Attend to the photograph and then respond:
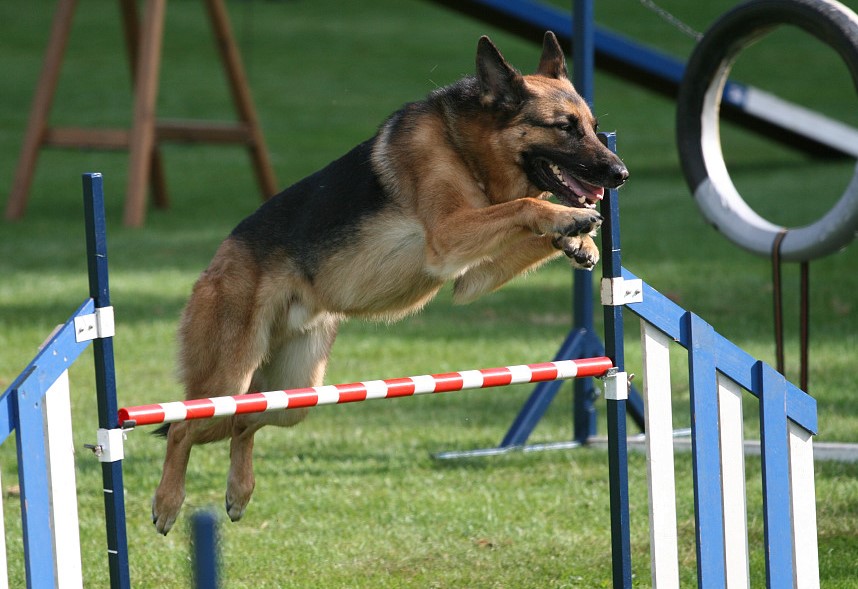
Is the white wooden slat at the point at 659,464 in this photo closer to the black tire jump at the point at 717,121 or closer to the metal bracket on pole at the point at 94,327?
the metal bracket on pole at the point at 94,327

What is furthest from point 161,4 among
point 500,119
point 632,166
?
point 500,119

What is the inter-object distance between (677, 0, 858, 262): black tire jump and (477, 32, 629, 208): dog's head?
1411 millimetres

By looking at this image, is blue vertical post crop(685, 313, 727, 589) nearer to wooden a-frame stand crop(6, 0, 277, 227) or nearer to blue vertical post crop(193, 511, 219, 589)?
blue vertical post crop(193, 511, 219, 589)

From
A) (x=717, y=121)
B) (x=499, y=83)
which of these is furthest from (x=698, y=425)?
(x=717, y=121)

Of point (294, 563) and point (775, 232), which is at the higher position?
point (775, 232)

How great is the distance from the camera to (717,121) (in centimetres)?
597

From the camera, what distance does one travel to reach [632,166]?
17406 mm

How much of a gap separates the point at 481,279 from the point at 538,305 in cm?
539

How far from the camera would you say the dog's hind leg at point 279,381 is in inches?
200

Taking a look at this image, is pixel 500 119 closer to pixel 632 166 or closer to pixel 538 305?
pixel 538 305

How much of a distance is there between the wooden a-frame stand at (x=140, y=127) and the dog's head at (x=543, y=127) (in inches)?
362

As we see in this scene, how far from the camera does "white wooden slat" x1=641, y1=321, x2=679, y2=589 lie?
3.71m

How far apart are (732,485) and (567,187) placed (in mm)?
1217

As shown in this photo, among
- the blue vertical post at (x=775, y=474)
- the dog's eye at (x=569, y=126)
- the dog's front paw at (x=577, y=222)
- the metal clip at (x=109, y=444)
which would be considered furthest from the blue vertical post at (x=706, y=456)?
the metal clip at (x=109, y=444)
